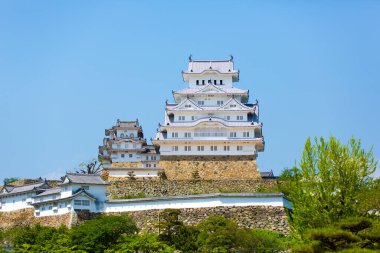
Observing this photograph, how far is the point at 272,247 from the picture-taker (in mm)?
34438

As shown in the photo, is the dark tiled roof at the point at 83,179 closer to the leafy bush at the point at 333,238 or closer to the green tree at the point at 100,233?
the green tree at the point at 100,233

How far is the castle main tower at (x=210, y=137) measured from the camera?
51281 millimetres

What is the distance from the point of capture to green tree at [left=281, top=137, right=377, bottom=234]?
101ft

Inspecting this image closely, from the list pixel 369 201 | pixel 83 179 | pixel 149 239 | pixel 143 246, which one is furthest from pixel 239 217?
pixel 369 201

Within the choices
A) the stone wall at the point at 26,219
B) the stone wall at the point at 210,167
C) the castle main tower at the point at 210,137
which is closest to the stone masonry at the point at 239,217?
the stone wall at the point at 26,219

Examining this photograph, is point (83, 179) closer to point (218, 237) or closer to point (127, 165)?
point (218, 237)

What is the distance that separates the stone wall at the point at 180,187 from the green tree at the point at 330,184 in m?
14.3

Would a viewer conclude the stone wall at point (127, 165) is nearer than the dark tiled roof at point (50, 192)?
No

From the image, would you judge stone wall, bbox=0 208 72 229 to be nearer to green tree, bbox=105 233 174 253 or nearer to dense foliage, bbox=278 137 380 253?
green tree, bbox=105 233 174 253

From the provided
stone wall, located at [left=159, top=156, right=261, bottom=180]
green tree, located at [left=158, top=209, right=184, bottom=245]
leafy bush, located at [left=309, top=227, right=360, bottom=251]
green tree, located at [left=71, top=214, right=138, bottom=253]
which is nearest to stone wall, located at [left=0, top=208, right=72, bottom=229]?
green tree, located at [left=71, top=214, right=138, bottom=253]

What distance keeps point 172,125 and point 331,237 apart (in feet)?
92.3

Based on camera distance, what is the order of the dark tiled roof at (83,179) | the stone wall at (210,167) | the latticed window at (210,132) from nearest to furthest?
the dark tiled roof at (83,179) → the stone wall at (210,167) → the latticed window at (210,132)

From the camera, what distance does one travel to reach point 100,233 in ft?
117

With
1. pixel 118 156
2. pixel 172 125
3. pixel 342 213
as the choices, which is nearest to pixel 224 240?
pixel 342 213
